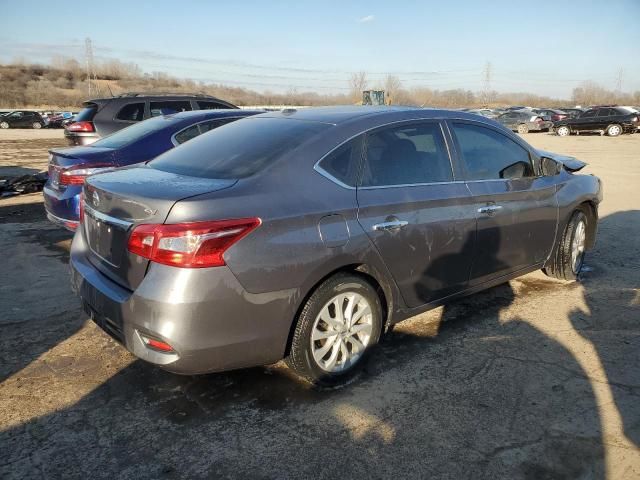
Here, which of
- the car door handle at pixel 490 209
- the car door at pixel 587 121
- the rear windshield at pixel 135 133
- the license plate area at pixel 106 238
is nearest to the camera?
the license plate area at pixel 106 238

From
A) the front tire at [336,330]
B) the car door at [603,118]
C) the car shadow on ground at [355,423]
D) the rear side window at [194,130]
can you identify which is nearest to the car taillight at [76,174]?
the rear side window at [194,130]

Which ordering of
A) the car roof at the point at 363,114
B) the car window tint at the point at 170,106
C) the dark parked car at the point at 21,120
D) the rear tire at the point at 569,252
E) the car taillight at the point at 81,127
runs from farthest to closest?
the dark parked car at the point at 21,120 → the car window tint at the point at 170,106 → the car taillight at the point at 81,127 → the rear tire at the point at 569,252 → the car roof at the point at 363,114

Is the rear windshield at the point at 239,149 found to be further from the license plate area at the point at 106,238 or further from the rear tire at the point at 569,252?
the rear tire at the point at 569,252

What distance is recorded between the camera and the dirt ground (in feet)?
8.50

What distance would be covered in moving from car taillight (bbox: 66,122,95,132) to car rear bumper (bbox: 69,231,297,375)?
6.57 meters

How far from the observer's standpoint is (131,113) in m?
9.25

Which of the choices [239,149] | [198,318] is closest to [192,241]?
[198,318]

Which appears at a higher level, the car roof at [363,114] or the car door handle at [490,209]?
the car roof at [363,114]

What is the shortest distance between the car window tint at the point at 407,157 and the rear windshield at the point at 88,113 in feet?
23.0

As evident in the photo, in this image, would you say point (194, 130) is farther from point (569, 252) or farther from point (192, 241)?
point (569, 252)

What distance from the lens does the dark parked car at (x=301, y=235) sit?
272cm

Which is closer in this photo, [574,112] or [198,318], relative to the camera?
[198,318]

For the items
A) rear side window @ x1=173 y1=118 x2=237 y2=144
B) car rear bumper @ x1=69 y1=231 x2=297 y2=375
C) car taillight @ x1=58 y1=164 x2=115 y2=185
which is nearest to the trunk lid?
car rear bumper @ x1=69 y1=231 x2=297 y2=375

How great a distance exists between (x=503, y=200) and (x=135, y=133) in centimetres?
427
